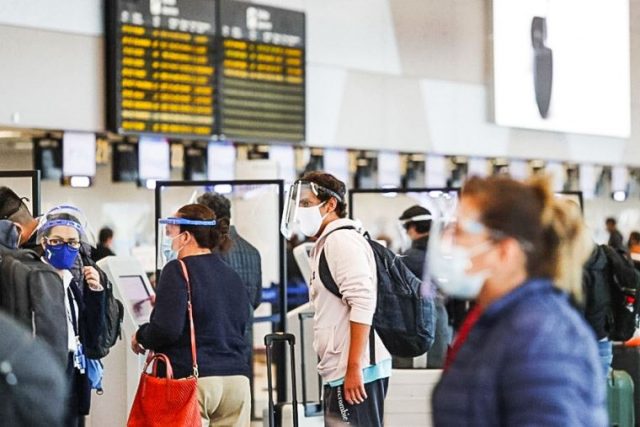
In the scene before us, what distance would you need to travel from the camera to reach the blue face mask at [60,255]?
5016 millimetres

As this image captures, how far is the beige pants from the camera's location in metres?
4.91

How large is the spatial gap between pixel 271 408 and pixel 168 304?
123cm

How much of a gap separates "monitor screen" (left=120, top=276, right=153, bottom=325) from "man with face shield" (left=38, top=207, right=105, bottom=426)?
75.8 inches

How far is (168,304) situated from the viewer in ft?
15.6

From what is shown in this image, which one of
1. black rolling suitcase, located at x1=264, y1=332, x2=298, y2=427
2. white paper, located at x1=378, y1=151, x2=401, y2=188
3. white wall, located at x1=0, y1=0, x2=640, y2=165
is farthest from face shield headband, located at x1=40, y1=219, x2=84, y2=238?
white paper, located at x1=378, y1=151, x2=401, y2=188

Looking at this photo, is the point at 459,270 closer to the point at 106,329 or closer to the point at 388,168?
the point at 106,329

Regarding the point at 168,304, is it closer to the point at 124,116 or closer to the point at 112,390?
the point at 112,390

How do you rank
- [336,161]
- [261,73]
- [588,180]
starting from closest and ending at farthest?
[261,73]
[336,161]
[588,180]

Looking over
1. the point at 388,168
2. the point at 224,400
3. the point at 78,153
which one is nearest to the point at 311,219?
the point at 224,400

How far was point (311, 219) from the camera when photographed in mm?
4945

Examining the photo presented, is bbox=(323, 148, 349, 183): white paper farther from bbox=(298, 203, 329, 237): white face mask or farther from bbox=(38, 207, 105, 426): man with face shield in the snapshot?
bbox=(298, 203, 329, 237): white face mask

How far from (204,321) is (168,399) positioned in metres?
0.33

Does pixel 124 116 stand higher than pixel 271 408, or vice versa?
pixel 124 116

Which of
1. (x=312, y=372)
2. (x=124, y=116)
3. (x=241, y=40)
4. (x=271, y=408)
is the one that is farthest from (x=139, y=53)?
(x=271, y=408)
